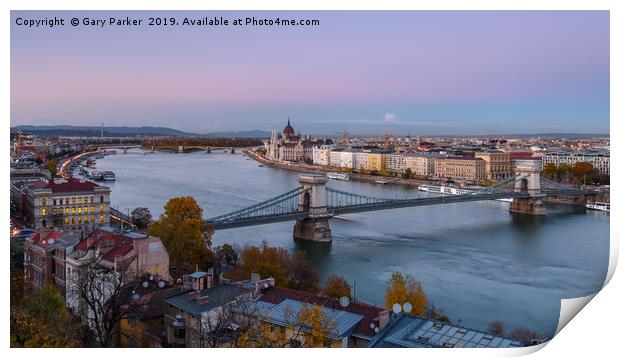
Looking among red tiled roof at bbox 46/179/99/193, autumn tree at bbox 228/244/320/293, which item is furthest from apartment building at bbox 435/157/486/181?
autumn tree at bbox 228/244/320/293

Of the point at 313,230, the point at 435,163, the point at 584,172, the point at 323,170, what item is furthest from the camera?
the point at 323,170

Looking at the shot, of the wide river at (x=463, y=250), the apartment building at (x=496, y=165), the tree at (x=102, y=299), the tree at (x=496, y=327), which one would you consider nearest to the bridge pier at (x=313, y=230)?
the wide river at (x=463, y=250)

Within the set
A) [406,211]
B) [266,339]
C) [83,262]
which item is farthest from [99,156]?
[266,339]

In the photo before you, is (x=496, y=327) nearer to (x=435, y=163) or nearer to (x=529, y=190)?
(x=529, y=190)

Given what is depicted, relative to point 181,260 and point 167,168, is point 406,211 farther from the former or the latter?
point 167,168

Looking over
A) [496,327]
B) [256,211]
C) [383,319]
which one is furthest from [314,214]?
[383,319]

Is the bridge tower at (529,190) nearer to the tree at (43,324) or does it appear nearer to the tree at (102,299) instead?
the tree at (102,299)
